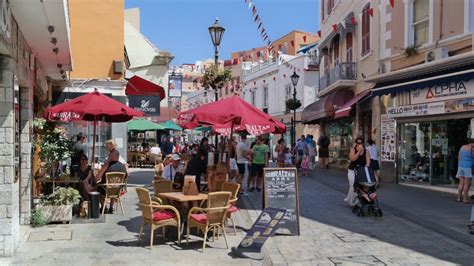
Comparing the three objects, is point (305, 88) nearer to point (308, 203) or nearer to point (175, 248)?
point (308, 203)

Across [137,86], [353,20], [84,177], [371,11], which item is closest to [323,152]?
[353,20]

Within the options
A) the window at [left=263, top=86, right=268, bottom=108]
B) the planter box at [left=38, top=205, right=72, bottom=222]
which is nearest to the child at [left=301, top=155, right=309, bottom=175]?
the planter box at [left=38, top=205, right=72, bottom=222]

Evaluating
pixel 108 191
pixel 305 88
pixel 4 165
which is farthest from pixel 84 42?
pixel 305 88

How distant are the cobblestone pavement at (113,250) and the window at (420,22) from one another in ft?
33.5

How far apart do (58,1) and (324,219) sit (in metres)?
6.35

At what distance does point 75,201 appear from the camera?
910cm

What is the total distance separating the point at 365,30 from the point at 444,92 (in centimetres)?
634

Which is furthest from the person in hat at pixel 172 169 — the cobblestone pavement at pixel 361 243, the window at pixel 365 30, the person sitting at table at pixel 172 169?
the window at pixel 365 30

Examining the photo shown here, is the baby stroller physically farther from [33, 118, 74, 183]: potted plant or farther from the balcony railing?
the balcony railing

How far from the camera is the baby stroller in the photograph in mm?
10034

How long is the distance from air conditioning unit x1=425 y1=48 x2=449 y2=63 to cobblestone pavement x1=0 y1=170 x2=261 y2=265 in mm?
8815

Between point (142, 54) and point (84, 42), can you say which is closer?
point (84, 42)

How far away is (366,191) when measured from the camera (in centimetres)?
1009

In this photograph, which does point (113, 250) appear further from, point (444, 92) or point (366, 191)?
point (444, 92)
